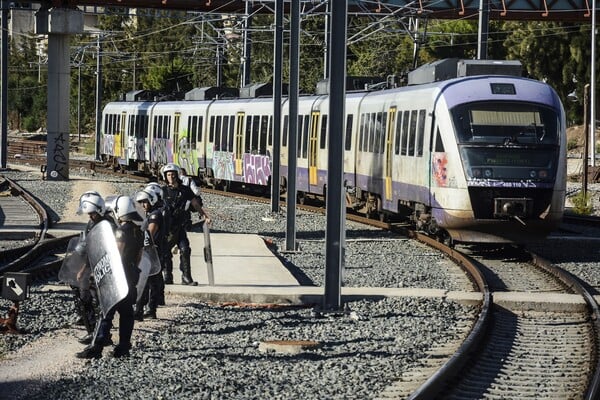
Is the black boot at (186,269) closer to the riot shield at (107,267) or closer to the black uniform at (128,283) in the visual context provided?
the black uniform at (128,283)

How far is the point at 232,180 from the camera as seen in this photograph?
38.8 meters

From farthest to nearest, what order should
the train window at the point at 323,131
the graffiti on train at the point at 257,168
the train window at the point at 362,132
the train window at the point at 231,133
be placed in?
the train window at the point at 231,133, the graffiti on train at the point at 257,168, the train window at the point at 323,131, the train window at the point at 362,132

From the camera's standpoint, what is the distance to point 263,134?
3559 cm

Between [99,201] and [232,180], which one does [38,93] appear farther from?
[99,201]

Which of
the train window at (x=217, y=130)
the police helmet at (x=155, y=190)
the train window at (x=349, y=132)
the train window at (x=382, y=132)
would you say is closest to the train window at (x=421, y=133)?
the train window at (x=382, y=132)

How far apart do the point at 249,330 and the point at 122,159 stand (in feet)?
129

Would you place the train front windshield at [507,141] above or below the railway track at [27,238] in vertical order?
above

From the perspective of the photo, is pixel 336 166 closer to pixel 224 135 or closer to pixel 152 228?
pixel 152 228

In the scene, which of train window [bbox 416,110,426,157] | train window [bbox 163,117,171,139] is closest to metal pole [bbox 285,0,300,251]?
train window [bbox 416,110,426,157]

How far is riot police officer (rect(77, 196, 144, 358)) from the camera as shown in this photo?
10.6 metres

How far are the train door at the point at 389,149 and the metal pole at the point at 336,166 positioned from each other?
969cm

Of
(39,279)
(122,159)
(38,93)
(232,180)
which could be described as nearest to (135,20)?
(38,93)

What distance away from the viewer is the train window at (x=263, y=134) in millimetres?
35156

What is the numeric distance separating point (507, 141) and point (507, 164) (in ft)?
1.19
